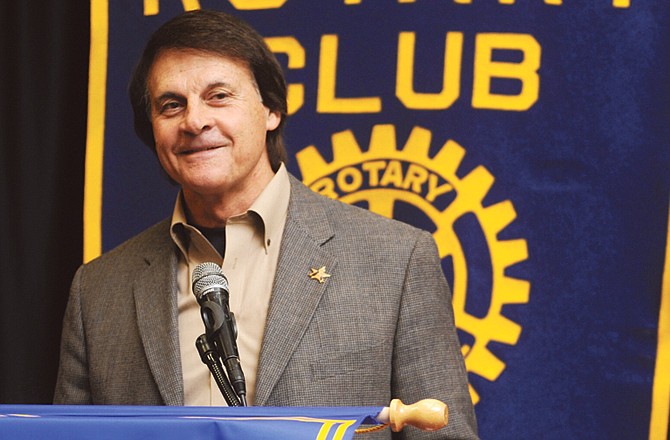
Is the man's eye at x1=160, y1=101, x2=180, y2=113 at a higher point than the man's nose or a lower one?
higher

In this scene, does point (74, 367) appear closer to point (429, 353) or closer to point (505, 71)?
point (429, 353)

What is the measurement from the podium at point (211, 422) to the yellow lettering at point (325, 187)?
1.40 metres

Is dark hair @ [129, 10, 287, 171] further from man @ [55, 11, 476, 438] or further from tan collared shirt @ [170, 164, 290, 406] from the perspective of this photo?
tan collared shirt @ [170, 164, 290, 406]

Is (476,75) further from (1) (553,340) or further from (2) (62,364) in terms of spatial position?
(2) (62,364)

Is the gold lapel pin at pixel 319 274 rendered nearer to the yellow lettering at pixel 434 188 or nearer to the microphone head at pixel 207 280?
the microphone head at pixel 207 280

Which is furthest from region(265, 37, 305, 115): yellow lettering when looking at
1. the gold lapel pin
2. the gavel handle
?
the gavel handle

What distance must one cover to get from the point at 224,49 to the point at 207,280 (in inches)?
30.8

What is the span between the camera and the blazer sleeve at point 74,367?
216 cm

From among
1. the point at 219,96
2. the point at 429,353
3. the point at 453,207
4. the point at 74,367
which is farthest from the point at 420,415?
the point at 453,207

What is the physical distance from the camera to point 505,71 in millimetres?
2600

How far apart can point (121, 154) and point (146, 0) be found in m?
0.44

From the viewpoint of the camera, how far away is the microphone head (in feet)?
4.65

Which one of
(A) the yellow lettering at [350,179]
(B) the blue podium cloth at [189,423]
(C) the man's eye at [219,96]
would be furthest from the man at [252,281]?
(B) the blue podium cloth at [189,423]

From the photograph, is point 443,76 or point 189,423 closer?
A: point 189,423
